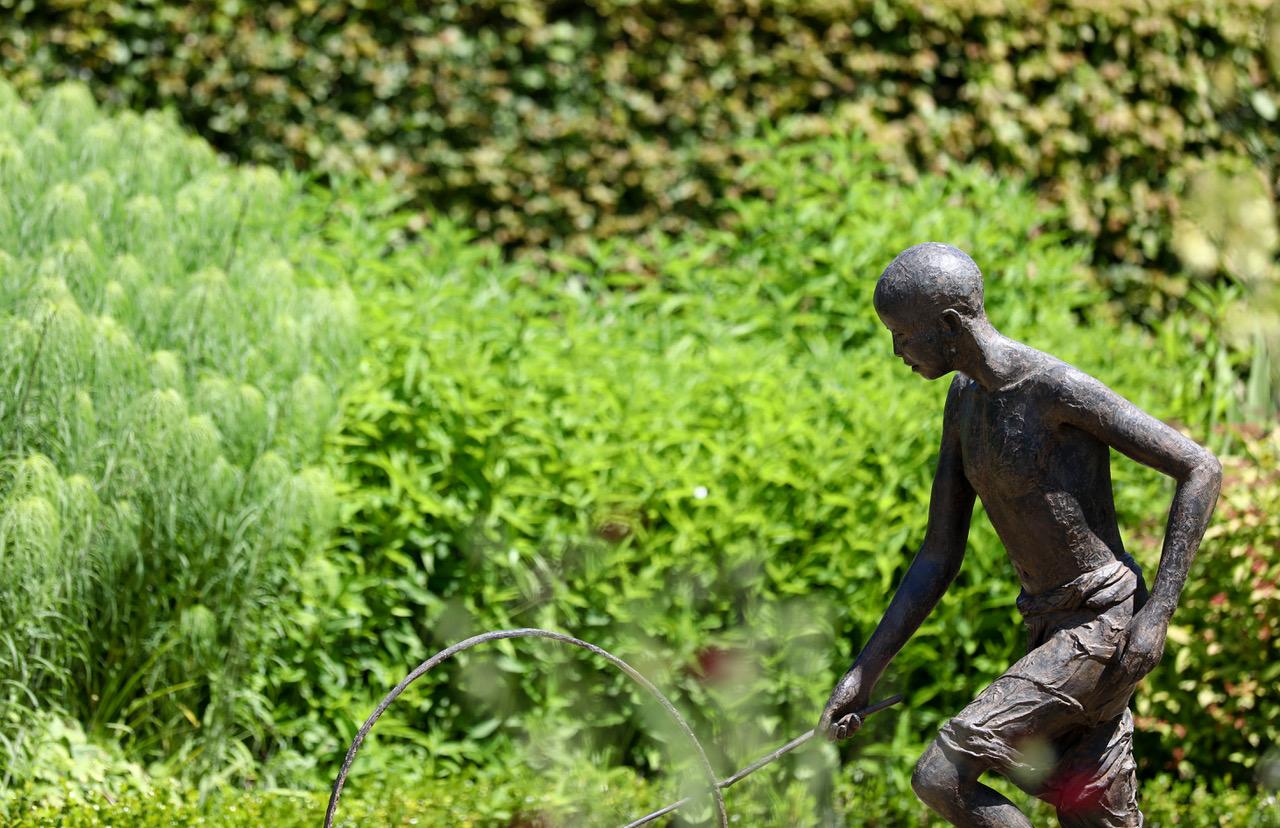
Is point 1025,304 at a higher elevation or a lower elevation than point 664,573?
higher

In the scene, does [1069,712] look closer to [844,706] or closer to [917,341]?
[844,706]

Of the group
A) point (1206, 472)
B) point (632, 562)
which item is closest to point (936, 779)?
point (1206, 472)

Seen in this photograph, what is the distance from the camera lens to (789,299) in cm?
574

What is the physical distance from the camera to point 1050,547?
288 centimetres

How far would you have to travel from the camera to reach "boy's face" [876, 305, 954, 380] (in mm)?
2846

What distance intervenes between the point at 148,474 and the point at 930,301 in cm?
263

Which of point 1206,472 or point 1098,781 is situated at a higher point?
point 1206,472

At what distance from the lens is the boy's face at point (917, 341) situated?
285 centimetres

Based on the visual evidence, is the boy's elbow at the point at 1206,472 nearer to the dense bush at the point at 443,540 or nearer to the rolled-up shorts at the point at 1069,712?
the rolled-up shorts at the point at 1069,712

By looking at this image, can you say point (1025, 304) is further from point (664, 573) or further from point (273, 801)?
point (273, 801)

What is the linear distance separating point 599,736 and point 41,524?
6.23ft

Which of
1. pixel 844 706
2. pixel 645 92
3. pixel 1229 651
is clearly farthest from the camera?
pixel 645 92

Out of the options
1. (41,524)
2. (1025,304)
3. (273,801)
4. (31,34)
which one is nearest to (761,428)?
(1025,304)

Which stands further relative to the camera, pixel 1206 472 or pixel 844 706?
pixel 844 706
